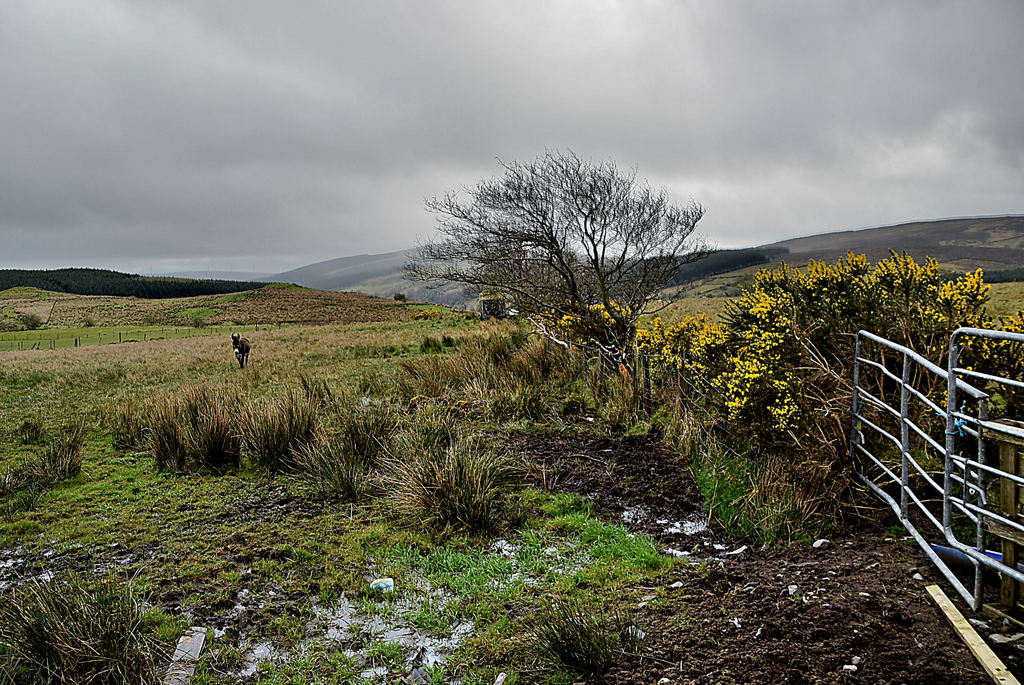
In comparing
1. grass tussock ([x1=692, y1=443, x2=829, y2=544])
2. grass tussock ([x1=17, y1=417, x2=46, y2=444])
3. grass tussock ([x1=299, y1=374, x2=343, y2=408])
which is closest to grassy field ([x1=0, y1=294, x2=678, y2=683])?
grass tussock ([x1=692, y1=443, x2=829, y2=544])

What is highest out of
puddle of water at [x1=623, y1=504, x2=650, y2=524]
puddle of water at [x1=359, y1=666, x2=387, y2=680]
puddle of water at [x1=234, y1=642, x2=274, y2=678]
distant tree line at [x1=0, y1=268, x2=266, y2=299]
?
distant tree line at [x1=0, y1=268, x2=266, y2=299]

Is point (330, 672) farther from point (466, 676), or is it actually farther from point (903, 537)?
point (903, 537)

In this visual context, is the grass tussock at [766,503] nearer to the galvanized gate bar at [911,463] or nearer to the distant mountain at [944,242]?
the galvanized gate bar at [911,463]

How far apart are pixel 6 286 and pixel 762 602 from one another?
133 metres

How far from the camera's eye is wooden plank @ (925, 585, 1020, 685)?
229 cm

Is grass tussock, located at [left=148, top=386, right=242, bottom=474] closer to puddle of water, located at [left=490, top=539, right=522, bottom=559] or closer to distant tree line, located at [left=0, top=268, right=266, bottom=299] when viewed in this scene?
puddle of water, located at [left=490, top=539, right=522, bottom=559]

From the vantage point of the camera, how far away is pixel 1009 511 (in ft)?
9.41

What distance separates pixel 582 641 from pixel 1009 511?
7.46ft

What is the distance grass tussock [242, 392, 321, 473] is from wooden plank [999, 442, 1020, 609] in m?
6.66

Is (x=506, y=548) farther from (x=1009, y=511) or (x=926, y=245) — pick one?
(x=926, y=245)

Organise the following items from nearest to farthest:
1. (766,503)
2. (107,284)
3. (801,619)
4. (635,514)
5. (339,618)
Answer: (801,619)
(339,618)
(766,503)
(635,514)
(107,284)

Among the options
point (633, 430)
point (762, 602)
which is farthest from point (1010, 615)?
point (633, 430)

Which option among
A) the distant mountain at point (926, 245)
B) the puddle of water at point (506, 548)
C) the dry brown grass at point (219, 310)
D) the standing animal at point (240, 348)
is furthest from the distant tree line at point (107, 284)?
the puddle of water at point (506, 548)

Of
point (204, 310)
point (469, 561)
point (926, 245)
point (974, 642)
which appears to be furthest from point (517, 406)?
point (926, 245)
